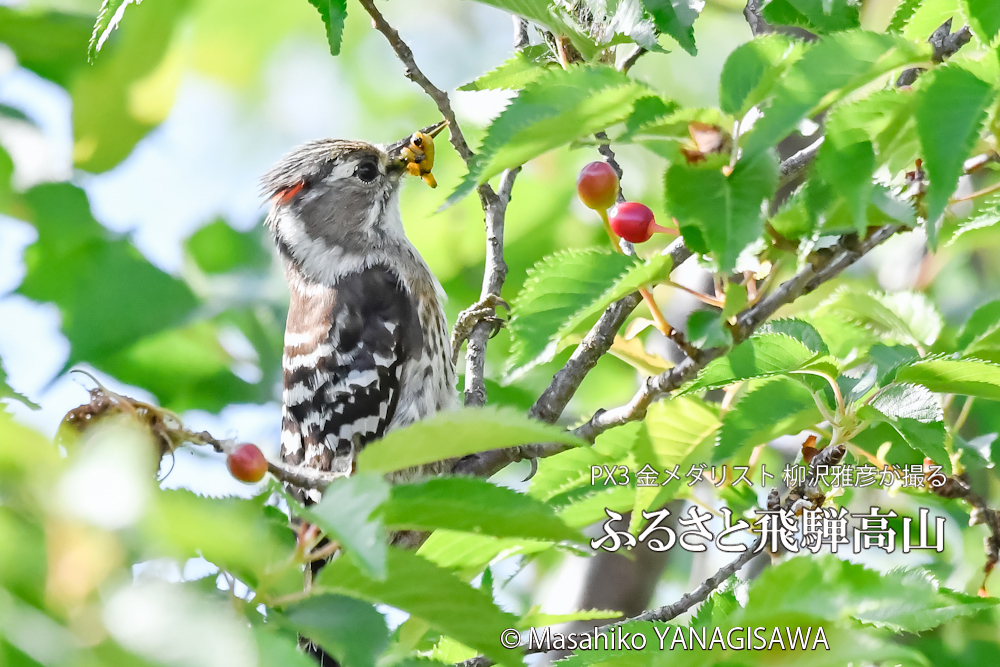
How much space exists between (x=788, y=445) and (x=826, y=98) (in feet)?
8.09

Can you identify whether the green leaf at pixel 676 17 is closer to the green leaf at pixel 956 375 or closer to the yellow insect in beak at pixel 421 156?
the green leaf at pixel 956 375

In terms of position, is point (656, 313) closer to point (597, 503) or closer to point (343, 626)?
point (597, 503)

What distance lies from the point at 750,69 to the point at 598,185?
0.53 metres

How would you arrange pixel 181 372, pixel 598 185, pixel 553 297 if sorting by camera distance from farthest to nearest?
pixel 181 372
pixel 598 185
pixel 553 297

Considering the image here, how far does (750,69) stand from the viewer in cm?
151

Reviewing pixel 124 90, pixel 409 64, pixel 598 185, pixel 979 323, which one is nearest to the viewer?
pixel 598 185

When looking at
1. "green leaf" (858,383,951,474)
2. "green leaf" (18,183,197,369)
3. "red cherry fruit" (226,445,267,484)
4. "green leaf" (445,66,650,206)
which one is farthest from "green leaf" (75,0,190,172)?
"green leaf" (858,383,951,474)

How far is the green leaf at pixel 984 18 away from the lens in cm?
148

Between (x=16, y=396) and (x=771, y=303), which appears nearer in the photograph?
(x=16, y=396)

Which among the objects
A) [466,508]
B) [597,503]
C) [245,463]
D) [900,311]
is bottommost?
[466,508]

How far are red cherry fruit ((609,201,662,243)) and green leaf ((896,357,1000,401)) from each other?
54 cm

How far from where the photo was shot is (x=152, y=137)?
3787 mm

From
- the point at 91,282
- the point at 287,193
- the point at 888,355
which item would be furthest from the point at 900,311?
the point at 287,193

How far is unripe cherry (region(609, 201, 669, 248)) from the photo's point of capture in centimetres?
190
